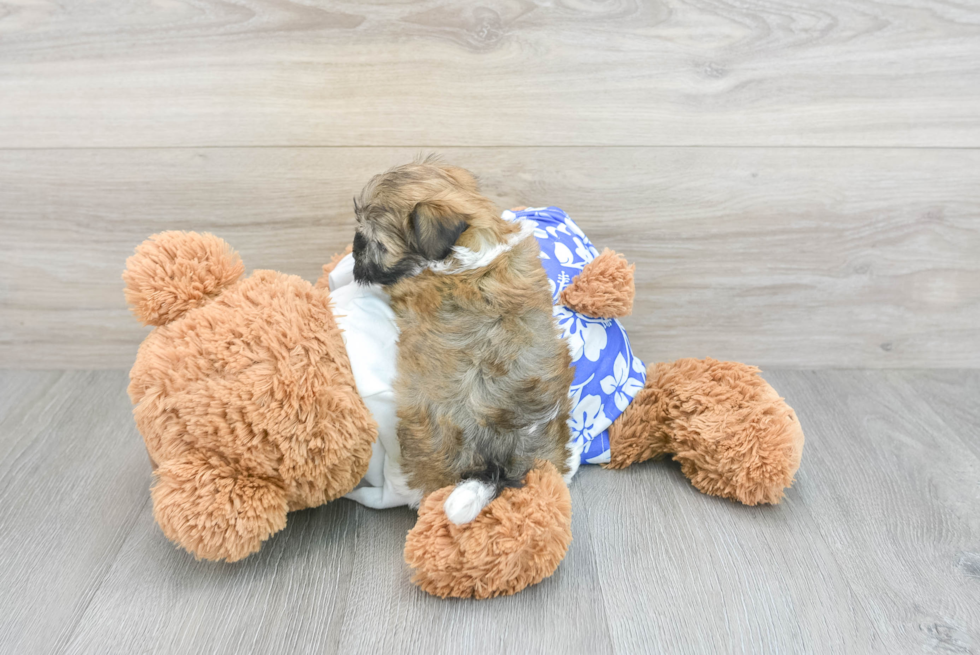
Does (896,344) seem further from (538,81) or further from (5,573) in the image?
(5,573)

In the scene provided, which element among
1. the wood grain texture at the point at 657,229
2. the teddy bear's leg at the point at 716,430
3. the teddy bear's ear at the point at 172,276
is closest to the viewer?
the teddy bear's ear at the point at 172,276

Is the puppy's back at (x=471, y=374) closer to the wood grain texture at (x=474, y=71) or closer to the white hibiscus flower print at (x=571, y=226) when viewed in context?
the white hibiscus flower print at (x=571, y=226)

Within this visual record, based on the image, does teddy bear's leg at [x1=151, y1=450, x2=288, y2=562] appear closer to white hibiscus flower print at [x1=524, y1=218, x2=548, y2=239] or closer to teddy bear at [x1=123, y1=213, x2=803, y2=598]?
teddy bear at [x1=123, y1=213, x2=803, y2=598]

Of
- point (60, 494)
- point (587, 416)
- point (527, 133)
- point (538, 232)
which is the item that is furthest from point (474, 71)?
point (60, 494)

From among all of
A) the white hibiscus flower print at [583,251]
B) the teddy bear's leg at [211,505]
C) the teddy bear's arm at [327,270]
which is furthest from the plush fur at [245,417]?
the white hibiscus flower print at [583,251]

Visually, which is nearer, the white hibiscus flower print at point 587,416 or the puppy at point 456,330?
the puppy at point 456,330

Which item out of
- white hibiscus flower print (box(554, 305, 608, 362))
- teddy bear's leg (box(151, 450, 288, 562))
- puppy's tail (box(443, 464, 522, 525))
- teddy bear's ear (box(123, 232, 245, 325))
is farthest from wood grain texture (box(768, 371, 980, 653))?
teddy bear's ear (box(123, 232, 245, 325))

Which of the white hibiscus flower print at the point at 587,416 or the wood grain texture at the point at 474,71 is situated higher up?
the wood grain texture at the point at 474,71

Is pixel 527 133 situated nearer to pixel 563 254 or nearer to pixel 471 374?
pixel 563 254

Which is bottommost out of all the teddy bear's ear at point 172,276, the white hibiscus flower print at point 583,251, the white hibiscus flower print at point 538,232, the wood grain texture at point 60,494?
the wood grain texture at point 60,494

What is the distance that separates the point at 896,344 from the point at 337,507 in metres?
1.34

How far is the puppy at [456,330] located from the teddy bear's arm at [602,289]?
20 cm

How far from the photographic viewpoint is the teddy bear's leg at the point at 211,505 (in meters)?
0.89

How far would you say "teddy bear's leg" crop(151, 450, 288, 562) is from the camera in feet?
2.93
